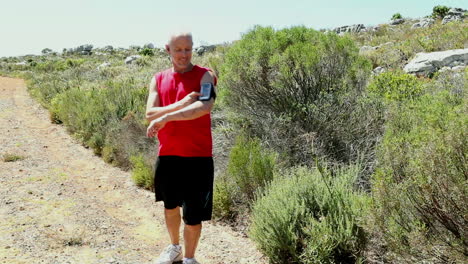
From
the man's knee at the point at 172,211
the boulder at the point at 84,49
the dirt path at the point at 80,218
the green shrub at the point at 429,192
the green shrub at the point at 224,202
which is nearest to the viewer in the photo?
the green shrub at the point at 429,192

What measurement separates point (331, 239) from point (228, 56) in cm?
410

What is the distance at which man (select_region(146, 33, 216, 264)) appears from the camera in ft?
11.5

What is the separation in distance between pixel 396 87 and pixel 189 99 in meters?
3.29

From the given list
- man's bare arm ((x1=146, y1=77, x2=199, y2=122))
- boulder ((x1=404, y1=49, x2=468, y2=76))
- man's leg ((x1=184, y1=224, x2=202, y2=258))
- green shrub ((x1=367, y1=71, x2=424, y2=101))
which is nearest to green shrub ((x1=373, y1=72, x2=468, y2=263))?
man's leg ((x1=184, y1=224, x2=202, y2=258))

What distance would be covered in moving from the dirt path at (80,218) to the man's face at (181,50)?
2118mm

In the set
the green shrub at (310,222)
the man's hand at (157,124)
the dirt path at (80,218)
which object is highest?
the man's hand at (157,124)

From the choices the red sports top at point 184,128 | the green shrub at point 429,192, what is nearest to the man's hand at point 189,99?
the red sports top at point 184,128

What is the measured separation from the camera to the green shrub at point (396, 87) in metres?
5.39

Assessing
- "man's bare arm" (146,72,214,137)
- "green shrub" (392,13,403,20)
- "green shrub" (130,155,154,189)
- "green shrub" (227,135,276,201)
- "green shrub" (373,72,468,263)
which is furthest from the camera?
"green shrub" (392,13,403,20)

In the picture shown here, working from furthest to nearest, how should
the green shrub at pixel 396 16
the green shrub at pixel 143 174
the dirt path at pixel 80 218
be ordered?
1. the green shrub at pixel 396 16
2. the green shrub at pixel 143 174
3. the dirt path at pixel 80 218

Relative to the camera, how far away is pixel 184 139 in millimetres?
3580

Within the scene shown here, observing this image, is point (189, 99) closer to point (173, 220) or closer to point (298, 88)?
point (173, 220)

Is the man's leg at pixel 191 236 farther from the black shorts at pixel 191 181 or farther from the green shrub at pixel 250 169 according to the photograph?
the green shrub at pixel 250 169

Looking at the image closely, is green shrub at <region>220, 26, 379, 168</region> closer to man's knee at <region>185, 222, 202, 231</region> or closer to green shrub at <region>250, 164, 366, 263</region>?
green shrub at <region>250, 164, 366, 263</region>
